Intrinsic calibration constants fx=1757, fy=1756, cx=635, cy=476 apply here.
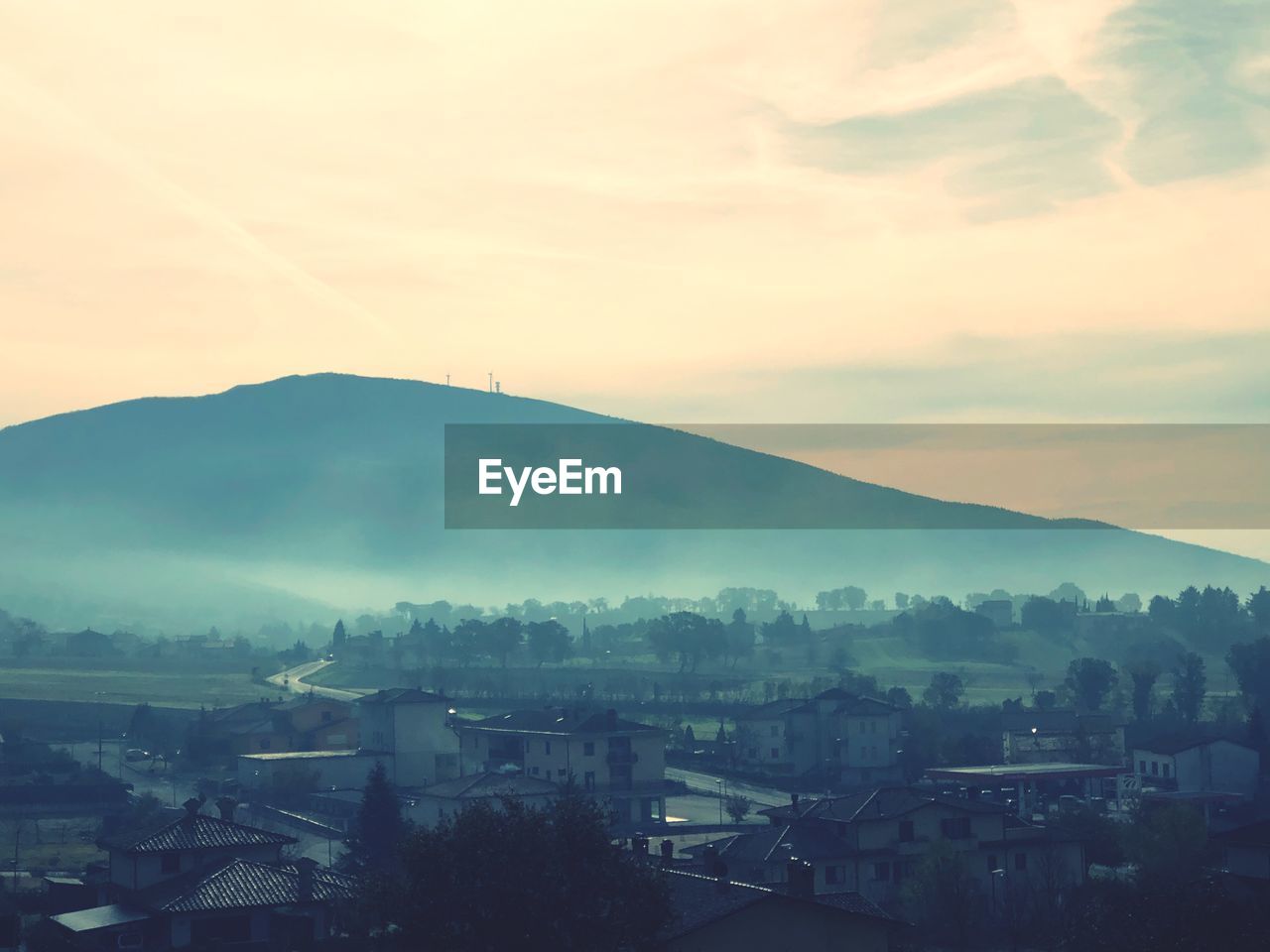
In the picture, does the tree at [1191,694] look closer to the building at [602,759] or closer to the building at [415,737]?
the building at [602,759]

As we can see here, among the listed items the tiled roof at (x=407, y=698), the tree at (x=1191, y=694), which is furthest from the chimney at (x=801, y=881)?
the tree at (x=1191, y=694)

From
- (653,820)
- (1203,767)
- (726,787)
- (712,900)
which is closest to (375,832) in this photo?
(653,820)

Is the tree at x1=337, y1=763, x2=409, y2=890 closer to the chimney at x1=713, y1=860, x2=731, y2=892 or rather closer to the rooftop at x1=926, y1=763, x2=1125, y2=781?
the chimney at x1=713, y1=860, x2=731, y2=892

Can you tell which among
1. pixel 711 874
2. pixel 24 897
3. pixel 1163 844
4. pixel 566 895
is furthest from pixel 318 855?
pixel 566 895

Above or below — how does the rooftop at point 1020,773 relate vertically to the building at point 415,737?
below

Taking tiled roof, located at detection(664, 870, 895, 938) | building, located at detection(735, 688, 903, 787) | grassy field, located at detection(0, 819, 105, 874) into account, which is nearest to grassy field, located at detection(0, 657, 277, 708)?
building, located at detection(735, 688, 903, 787)

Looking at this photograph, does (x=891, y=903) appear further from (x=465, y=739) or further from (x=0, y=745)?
(x=0, y=745)
